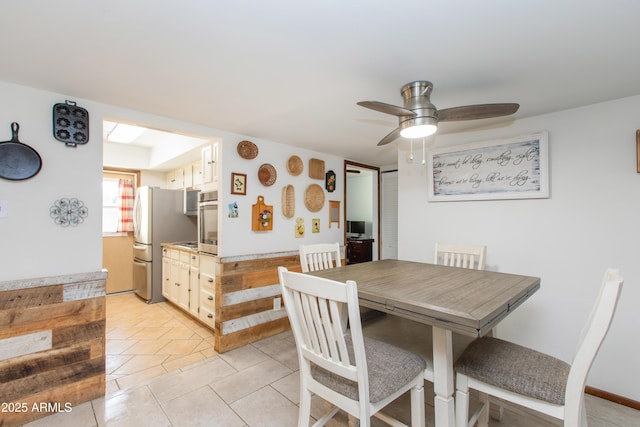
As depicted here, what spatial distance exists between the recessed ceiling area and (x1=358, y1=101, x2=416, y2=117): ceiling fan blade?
2.42 metres

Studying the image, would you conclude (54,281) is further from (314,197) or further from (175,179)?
(175,179)

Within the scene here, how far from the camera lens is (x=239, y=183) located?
2.79 metres

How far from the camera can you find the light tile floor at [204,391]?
5.74 ft

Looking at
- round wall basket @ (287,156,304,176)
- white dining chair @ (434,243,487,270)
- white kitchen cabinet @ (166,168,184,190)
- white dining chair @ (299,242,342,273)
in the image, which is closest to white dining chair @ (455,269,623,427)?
white dining chair @ (434,243,487,270)

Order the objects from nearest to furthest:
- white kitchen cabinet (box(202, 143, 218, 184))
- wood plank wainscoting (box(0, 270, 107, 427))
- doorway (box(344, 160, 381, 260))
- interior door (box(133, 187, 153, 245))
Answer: wood plank wainscoting (box(0, 270, 107, 427))
white kitchen cabinet (box(202, 143, 218, 184))
interior door (box(133, 187, 153, 245))
doorway (box(344, 160, 381, 260))

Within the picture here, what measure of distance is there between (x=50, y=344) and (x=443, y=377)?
2.34 m

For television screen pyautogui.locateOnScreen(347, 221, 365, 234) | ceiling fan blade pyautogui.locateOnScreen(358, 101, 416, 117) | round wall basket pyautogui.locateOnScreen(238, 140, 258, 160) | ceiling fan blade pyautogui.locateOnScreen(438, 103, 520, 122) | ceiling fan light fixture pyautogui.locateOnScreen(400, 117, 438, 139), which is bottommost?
television screen pyautogui.locateOnScreen(347, 221, 365, 234)

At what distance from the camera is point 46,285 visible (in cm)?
181

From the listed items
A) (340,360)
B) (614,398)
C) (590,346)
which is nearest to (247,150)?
(340,360)

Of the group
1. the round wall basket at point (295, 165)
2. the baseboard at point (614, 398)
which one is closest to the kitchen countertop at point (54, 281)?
the round wall basket at point (295, 165)

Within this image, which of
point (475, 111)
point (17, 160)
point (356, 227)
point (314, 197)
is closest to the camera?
point (475, 111)

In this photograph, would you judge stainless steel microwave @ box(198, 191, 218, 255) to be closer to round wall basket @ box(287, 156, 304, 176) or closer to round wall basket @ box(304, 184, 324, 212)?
round wall basket @ box(287, 156, 304, 176)

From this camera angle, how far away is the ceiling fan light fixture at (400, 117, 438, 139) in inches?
A: 62.9

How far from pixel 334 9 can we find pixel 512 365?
5.66 ft
